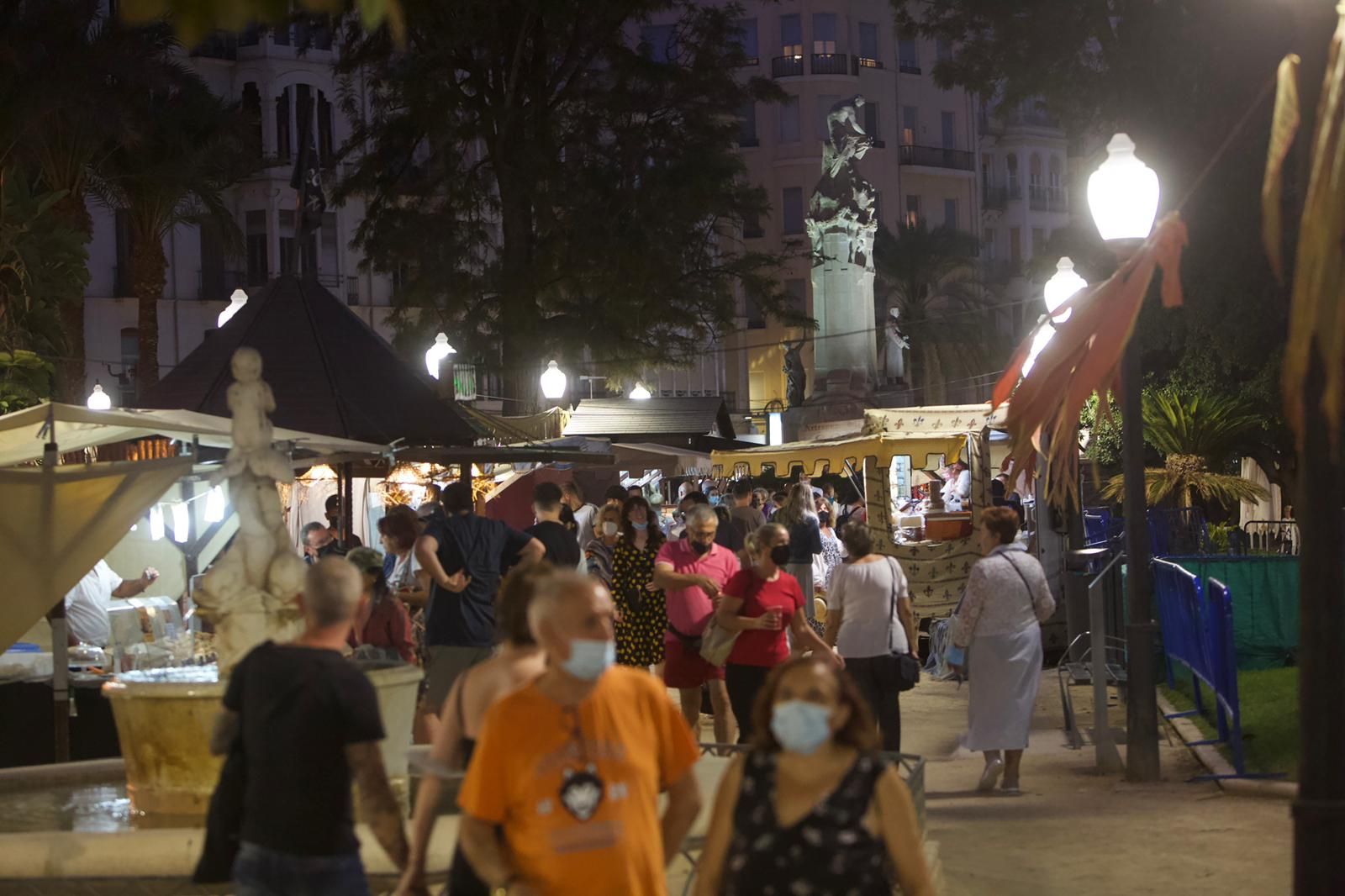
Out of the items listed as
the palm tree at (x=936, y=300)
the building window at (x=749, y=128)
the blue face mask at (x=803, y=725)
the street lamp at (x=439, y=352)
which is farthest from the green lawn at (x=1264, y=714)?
the building window at (x=749, y=128)

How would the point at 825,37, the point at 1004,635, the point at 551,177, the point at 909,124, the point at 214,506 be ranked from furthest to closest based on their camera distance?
the point at 909,124 < the point at 825,37 < the point at 551,177 < the point at 214,506 < the point at 1004,635

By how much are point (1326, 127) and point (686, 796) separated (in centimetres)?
225

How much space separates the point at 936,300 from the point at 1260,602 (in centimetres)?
5377

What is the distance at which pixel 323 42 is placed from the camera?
190 ft

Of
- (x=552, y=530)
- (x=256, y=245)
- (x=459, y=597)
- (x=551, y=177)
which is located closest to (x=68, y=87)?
(x=551, y=177)

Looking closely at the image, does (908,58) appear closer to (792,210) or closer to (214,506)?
(792,210)

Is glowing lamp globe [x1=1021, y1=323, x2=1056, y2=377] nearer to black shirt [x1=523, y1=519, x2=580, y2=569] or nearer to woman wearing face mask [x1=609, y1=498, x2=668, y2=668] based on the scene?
woman wearing face mask [x1=609, y1=498, x2=668, y2=668]

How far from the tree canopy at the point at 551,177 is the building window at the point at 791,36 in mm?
44051

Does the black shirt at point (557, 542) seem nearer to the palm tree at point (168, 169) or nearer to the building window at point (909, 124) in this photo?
the palm tree at point (168, 169)

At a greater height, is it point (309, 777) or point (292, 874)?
point (309, 777)

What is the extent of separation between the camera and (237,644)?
324 inches

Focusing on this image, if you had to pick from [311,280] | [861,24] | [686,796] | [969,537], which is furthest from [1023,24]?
[861,24]

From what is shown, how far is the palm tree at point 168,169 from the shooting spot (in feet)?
116

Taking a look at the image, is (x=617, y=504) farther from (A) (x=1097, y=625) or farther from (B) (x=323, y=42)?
(B) (x=323, y=42)
